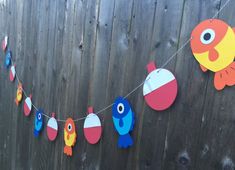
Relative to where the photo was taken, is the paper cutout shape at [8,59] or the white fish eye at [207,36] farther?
the paper cutout shape at [8,59]

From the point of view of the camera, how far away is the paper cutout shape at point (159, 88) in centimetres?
134

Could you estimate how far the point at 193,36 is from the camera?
1262 millimetres

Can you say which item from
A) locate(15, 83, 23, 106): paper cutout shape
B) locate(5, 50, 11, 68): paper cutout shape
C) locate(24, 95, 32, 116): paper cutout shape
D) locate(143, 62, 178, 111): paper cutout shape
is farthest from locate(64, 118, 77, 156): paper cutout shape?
locate(5, 50, 11, 68): paper cutout shape

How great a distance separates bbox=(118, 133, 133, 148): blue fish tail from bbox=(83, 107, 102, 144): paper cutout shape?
7.5 inches

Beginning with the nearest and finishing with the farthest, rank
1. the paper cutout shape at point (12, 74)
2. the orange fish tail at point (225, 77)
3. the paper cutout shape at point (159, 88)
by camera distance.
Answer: the orange fish tail at point (225, 77), the paper cutout shape at point (159, 88), the paper cutout shape at point (12, 74)

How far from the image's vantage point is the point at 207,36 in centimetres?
121

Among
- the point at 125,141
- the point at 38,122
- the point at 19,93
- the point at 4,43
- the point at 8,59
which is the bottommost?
the point at 125,141

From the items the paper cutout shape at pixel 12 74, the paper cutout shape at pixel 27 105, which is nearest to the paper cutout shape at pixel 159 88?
the paper cutout shape at pixel 27 105

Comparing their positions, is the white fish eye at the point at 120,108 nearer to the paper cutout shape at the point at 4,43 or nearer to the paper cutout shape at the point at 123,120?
the paper cutout shape at the point at 123,120

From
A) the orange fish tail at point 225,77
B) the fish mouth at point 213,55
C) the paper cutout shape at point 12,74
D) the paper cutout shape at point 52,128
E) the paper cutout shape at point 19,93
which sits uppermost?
the paper cutout shape at point 12,74

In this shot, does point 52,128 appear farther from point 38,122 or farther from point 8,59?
point 8,59

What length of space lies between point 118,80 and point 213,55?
24.2 inches

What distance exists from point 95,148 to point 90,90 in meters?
0.36

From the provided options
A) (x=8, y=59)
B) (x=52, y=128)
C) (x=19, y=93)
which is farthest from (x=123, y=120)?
(x=8, y=59)
